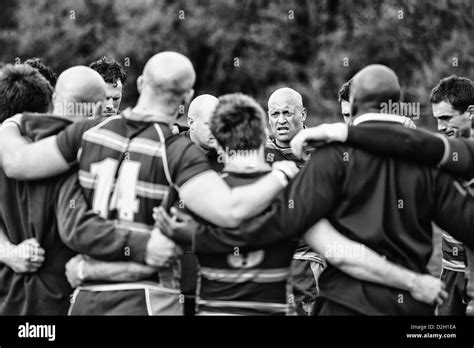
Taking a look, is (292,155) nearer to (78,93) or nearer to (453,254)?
(453,254)

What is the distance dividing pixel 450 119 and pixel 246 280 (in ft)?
9.50

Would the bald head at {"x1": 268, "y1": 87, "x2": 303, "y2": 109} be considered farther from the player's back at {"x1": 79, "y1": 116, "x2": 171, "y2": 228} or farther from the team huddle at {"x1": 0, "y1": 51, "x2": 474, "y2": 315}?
the player's back at {"x1": 79, "y1": 116, "x2": 171, "y2": 228}

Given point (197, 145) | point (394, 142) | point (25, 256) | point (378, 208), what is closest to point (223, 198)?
point (378, 208)

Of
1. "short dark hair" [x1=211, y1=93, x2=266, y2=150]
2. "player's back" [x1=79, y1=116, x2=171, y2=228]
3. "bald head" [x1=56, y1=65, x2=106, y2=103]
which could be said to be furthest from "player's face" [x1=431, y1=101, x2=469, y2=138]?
"bald head" [x1=56, y1=65, x2=106, y2=103]

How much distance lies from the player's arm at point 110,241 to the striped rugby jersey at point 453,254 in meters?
2.59

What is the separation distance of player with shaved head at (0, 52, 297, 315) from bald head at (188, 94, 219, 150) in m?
1.69

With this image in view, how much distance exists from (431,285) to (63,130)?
218cm

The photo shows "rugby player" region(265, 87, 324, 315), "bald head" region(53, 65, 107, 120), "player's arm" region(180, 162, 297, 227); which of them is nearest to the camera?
"player's arm" region(180, 162, 297, 227)

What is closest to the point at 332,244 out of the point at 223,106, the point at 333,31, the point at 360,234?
the point at 360,234

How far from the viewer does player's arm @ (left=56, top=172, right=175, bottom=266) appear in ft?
15.0

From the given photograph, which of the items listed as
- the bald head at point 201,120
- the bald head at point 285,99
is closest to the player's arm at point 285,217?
the bald head at point 201,120

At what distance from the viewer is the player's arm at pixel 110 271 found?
4.62 meters

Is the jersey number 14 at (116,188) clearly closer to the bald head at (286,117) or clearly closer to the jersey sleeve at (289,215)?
the jersey sleeve at (289,215)

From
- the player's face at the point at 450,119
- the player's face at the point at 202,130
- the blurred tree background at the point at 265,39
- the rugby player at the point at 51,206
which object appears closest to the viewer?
the rugby player at the point at 51,206
